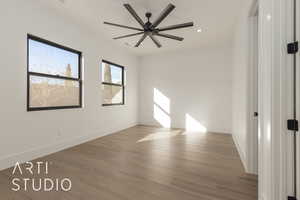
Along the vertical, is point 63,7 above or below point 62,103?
→ above

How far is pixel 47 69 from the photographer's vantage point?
10.2 ft

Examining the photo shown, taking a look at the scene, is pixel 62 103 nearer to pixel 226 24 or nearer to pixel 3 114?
pixel 3 114

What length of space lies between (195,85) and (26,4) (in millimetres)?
4780

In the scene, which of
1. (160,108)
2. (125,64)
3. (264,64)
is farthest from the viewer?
(160,108)

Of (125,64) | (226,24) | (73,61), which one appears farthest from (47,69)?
(226,24)

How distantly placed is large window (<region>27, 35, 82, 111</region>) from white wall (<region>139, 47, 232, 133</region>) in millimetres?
2953

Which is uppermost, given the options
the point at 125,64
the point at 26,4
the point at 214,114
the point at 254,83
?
the point at 26,4

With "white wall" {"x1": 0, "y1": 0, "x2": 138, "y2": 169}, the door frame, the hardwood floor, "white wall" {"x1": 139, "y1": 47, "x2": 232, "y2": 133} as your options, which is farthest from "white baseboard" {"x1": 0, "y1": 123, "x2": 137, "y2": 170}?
the door frame

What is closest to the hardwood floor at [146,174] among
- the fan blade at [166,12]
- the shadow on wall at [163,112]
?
the shadow on wall at [163,112]

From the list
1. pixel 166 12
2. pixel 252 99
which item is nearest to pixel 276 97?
pixel 252 99

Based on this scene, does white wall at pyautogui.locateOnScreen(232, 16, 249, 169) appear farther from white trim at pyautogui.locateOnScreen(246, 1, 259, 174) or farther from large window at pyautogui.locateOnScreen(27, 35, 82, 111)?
large window at pyautogui.locateOnScreen(27, 35, 82, 111)

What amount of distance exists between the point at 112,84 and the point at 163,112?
7.20 feet

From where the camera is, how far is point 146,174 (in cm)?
222

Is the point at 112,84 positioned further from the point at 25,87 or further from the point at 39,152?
the point at 39,152
